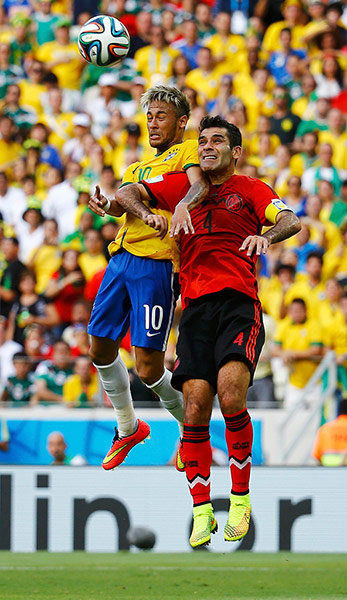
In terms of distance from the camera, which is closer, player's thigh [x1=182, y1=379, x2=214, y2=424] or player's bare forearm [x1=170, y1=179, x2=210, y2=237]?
player's bare forearm [x1=170, y1=179, x2=210, y2=237]

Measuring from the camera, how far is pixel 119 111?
16.6 metres

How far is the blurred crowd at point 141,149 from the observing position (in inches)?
513

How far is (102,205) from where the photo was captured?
7672 mm

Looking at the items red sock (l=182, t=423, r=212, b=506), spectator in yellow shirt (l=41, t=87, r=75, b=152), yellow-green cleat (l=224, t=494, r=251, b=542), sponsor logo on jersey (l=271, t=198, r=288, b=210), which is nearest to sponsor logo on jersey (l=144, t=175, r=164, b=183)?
sponsor logo on jersey (l=271, t=198, r=288, b=210)

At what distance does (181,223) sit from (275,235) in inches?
23.9

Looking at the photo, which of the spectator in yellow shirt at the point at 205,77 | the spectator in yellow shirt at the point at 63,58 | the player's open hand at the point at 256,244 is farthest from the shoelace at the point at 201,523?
the spectator in yellow shirt at the point at 63,58

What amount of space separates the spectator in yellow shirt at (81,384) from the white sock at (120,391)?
13.1ft

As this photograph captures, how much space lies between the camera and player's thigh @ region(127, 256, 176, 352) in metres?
7.86

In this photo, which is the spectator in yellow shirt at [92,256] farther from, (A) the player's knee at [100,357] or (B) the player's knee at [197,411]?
(B) the player's knee at [197,411]

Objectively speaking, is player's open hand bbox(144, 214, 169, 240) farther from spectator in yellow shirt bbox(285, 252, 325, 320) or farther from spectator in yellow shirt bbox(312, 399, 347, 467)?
spectator in yellow shirt bbox(285, 252, 325, 320)

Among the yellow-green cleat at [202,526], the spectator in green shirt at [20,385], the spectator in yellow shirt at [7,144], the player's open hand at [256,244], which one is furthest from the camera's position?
the spectator in yellow shirt at [7,144]

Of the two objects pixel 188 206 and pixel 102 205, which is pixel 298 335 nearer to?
pixel 102 205

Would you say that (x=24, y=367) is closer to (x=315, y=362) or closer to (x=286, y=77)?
(x=315, y=362)

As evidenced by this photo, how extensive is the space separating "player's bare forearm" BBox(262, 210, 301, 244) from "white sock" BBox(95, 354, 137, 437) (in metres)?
1.77
